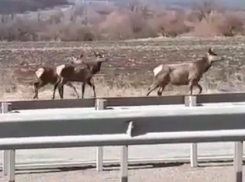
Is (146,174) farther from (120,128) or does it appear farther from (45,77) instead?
(45,77)

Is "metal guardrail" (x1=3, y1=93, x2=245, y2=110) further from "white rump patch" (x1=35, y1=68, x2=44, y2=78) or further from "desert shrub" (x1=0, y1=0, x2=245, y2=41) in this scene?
"desert shrub" (x1=0, y1=0, x2=245, y2=41)

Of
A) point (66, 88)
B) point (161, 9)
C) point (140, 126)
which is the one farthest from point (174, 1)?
point (140, 126)

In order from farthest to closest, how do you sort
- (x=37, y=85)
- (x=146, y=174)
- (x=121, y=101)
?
1. (x=37, y=85)
2. (x=121, y=101)
3. (x=146, y=174)

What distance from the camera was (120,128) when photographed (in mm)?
5734

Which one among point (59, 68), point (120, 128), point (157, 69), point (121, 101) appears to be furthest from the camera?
point (157, 69)

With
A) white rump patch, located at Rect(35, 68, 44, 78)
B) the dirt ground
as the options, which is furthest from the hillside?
white rump patch, located at Rect(35, 68, 44, 78)

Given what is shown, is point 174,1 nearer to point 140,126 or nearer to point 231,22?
point 231,22

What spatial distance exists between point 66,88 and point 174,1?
2.09 meters

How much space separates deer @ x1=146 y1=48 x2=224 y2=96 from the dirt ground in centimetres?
8

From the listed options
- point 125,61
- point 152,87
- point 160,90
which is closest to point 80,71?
point 125,61

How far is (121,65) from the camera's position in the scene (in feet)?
37.9

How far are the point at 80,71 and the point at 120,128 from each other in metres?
5.90

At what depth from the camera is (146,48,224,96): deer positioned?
37.8 feet

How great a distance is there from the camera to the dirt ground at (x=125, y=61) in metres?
11.3
